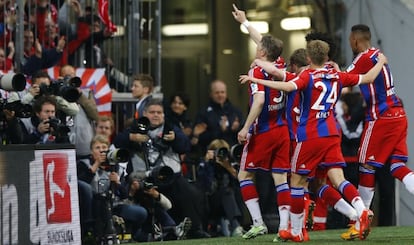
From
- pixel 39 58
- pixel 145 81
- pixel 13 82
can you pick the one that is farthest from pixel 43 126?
pixel 145 81

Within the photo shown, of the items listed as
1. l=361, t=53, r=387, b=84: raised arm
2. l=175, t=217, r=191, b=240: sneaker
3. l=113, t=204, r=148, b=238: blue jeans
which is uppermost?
l=361, t=53, r=387, b=84: raised arm

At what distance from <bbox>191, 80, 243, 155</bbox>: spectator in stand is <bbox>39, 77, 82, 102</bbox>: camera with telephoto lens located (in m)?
3.41

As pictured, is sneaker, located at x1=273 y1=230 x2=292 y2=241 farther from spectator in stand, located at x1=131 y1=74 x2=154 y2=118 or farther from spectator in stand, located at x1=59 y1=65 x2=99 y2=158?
spectator in stand, located at x1=131 y1=74 x2=154 y2=118

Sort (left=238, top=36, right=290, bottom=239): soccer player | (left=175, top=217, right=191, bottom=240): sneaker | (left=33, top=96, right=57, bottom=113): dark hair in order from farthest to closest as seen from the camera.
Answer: (left=175, top=217, right=191, bottom=240): sneaker, (left=33, top=96, right=57, bottom=113): dark hair, (left=238, top=36, right=290, bottom=239): soccer player

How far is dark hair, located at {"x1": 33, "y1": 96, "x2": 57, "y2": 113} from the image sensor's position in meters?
14.8

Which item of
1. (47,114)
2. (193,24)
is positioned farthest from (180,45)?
(47,114)

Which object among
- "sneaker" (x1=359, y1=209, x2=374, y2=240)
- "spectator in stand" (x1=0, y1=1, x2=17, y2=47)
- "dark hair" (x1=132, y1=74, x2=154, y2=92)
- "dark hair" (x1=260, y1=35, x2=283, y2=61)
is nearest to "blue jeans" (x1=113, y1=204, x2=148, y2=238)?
"dark hair" (x1=132, y1=74, x2=154, y2=92)

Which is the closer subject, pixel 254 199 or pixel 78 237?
pixel 78 237

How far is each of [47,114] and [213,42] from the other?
6.34 meters

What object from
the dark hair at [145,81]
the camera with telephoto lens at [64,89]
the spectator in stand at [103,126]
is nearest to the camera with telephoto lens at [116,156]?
the camera with telephoto lens at [64,89]

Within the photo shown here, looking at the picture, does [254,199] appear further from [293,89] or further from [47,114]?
[47,114]

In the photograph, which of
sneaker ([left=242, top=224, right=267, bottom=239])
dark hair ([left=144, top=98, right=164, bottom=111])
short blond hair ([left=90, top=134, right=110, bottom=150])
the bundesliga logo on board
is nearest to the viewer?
the bundesliga logo on board

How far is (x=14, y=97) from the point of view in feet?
47.1

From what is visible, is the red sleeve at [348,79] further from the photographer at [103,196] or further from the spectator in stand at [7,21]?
the spectator in stand at [7,21]
